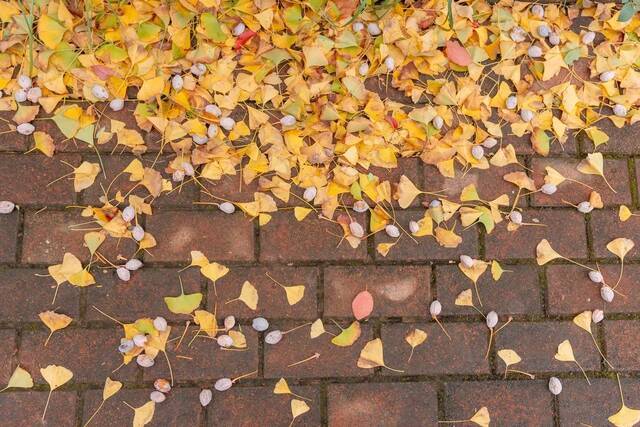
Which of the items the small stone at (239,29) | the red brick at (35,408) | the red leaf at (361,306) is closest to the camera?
the red brick at (35,408)

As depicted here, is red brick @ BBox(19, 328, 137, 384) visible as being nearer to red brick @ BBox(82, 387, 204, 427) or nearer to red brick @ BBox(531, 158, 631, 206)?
red brick @ BBox(82, 387, 204, 427)

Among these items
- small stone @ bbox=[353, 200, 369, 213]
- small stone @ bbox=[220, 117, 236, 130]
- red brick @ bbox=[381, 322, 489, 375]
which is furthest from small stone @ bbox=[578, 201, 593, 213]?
small stone @ bbox=[220, 117, 236, 130]

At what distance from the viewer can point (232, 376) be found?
1899 millimetres

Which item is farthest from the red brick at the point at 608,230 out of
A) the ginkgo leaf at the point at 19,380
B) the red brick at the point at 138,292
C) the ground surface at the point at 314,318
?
the ginkgo leaf at the point at 19,380

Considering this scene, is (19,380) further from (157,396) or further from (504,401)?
(504,401)

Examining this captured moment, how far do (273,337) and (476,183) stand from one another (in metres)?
0.90

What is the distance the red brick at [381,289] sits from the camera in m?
1.96

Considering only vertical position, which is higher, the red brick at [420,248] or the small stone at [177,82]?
the small stone at [177,82]

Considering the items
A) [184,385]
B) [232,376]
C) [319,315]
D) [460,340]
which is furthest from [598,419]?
[184,385]

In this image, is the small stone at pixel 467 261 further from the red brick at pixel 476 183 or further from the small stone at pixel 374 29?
the small stone at pixel 374 29

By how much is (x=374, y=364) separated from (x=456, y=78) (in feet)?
3.50

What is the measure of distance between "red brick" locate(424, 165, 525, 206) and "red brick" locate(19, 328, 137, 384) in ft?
3.89

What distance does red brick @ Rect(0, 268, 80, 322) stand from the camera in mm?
1891

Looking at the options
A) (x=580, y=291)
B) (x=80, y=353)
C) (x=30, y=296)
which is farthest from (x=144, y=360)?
(x=580, y=291)
